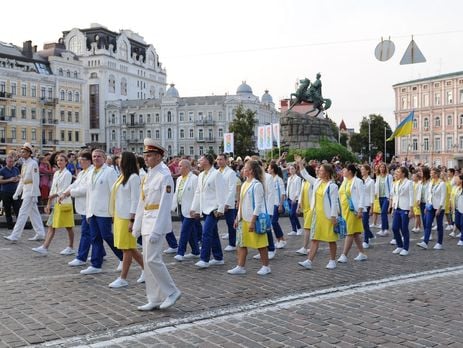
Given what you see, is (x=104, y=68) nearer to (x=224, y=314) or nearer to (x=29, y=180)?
(x=29, y=180)

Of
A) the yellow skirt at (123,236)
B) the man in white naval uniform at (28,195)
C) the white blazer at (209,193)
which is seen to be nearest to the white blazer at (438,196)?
the white blazer at (209,193)

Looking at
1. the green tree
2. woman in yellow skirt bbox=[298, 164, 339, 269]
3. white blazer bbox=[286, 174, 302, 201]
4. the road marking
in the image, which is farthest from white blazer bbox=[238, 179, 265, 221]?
the green tree

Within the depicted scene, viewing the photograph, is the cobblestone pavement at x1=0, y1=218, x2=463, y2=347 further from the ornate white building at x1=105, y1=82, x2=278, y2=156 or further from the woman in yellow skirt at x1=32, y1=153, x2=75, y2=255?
the ornate white building at x1=105, y1=82, x2=278, y2=156

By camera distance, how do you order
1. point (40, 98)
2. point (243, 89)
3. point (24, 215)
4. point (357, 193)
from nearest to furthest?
point (357, 193) → point (24, 215) → point (40, 98) → point (243, 89)

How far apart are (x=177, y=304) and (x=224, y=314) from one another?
2.40ft

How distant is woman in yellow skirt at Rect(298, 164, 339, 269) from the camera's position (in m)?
9.69

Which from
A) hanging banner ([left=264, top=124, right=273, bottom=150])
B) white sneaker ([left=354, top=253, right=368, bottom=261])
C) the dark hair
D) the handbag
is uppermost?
hanging banner ([left=264, top=124, right=273, bottom=150])

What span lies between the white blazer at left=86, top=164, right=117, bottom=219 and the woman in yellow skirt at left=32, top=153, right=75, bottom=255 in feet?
6.17

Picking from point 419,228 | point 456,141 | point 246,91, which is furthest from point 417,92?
point 419,228

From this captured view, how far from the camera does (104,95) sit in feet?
330

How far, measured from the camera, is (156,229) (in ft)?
22.2

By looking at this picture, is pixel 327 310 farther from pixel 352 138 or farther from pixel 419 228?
pixel 352 138

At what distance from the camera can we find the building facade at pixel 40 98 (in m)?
75.7

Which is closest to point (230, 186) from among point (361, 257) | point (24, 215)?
point (361, 257)
